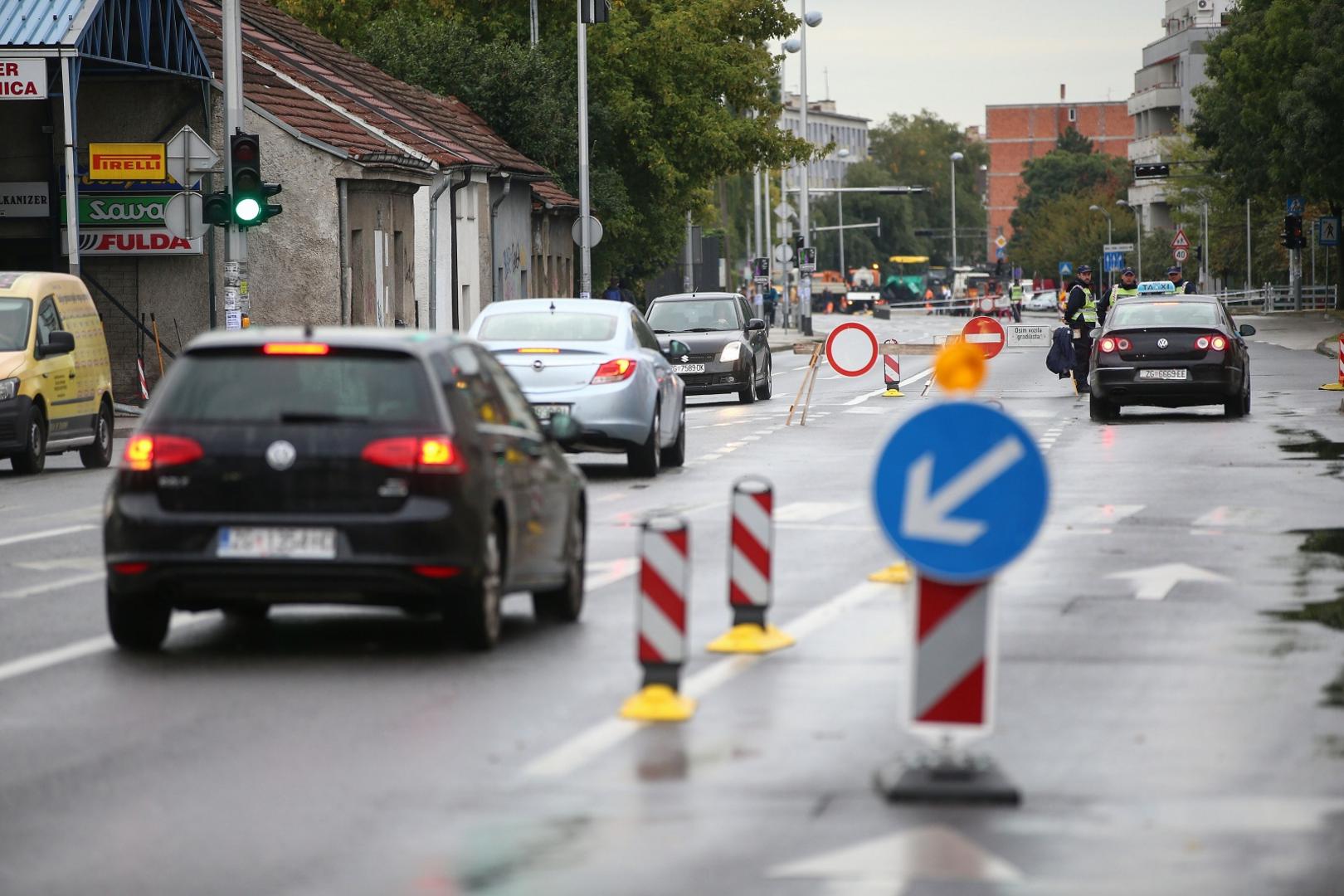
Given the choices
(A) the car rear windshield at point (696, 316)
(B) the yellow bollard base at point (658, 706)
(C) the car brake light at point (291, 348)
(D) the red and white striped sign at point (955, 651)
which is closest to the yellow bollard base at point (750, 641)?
(B) the yellow bollard base at point (658, 706)

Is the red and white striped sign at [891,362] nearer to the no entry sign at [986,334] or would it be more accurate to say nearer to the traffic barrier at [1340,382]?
the no entry sign at [986,334]

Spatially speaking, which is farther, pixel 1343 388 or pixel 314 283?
pixel 314 283

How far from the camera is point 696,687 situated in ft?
33.7

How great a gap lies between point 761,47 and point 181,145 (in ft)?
124

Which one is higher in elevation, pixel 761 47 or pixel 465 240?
pixel 761 47

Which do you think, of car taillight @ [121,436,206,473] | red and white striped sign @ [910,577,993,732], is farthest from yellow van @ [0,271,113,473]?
red and white striped sign @ [910,577,993,732]

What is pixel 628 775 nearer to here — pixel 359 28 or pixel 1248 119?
pixel 359 28

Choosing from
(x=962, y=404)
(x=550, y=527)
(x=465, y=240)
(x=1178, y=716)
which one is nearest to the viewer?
(x=962, y=404)

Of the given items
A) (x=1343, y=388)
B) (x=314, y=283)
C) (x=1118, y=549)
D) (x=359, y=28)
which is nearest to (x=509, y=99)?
(x=359, y=28)

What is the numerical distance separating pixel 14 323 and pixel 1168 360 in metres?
13.5

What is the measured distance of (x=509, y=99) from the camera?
207ft

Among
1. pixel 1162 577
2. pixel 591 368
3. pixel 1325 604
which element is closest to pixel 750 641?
pixel 1325 604

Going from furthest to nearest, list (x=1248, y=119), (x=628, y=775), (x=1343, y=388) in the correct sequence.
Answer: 1. (x=1248, y=119)
2. (x=1343, y=388)
3. (x=628, y=775)

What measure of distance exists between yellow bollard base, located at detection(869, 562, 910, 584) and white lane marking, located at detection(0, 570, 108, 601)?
4304mm
